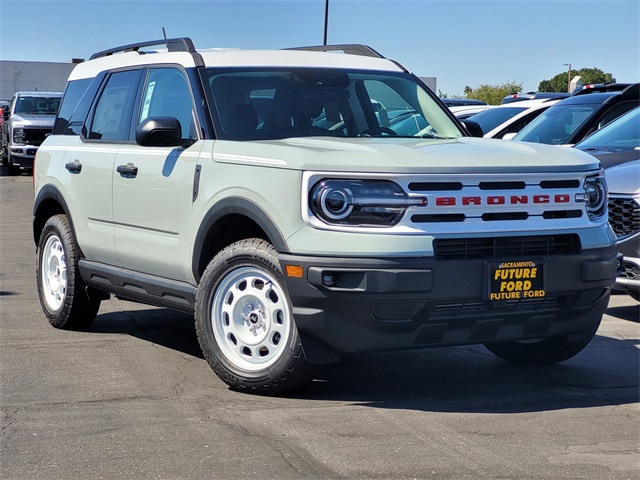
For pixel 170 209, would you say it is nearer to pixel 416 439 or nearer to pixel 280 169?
pixel 280 169

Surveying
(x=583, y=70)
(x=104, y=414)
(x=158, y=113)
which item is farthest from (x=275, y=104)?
(x=583, y=70)

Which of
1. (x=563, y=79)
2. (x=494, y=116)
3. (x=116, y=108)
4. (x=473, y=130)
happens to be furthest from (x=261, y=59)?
(x=563, y=79)

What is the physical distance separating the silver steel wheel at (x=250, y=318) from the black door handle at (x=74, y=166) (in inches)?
82.8

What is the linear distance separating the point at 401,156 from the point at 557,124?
705 cm

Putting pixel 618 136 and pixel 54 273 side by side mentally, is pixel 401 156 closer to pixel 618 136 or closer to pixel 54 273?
pixel 54 273

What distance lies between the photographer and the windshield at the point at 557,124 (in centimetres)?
1194

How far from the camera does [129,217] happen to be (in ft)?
22.9

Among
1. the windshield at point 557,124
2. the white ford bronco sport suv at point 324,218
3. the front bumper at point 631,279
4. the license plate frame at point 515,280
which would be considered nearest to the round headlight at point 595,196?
the white ford bronco sport suv at point 324,218

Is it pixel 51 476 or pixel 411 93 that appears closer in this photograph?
pixel 51 476

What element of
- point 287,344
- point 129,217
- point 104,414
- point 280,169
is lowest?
point 104,414

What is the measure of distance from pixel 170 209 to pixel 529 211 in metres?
2.14

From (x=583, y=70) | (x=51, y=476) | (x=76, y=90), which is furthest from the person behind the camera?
(x=583, y=70)

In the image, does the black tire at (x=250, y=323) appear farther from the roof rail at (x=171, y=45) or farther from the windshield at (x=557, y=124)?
the windshield at (x=557, y=124)

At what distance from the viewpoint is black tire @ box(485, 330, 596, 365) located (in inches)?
260
